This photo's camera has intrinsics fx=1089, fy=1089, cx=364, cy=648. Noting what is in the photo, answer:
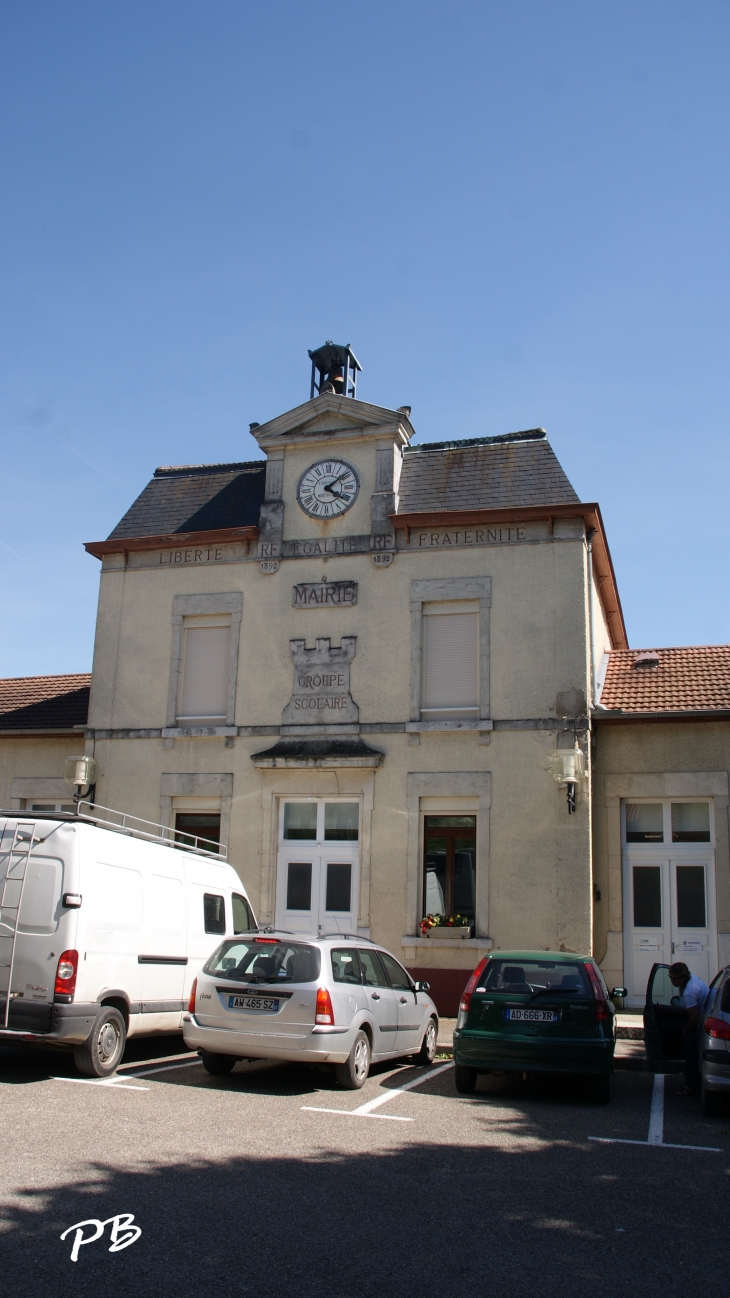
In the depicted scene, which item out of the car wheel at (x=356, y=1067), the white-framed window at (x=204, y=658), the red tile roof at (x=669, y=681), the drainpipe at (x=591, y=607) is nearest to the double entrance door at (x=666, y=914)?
the red tile roof at (x=669, y=681)

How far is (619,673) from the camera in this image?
1888 centimetres

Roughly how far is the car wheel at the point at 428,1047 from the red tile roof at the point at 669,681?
6515mm

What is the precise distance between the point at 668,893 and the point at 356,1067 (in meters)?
8.11

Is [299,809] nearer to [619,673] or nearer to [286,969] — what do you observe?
[619,673]

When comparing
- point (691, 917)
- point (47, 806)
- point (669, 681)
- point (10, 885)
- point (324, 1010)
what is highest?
point (669, 681)

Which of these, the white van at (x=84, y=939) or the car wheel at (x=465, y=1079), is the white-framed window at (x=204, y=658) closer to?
the white van at (x=84, y=939)

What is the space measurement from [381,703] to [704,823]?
535 centimetres

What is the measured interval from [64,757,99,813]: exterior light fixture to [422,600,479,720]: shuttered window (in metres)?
5.78

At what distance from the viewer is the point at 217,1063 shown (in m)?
10.4

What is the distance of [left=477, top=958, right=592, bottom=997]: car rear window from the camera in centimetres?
1023

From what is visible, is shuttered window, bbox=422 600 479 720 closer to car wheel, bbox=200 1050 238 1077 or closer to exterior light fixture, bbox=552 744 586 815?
exterior light fixture, bbox=552 744 586 815

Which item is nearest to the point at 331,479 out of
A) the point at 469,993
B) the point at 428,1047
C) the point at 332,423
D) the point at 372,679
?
the point at 332,423

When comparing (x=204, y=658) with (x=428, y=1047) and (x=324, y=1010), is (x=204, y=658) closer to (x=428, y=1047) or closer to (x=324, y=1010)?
(x=428, y=1047)

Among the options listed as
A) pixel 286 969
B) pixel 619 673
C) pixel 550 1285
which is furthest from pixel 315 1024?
pixel 619 673
